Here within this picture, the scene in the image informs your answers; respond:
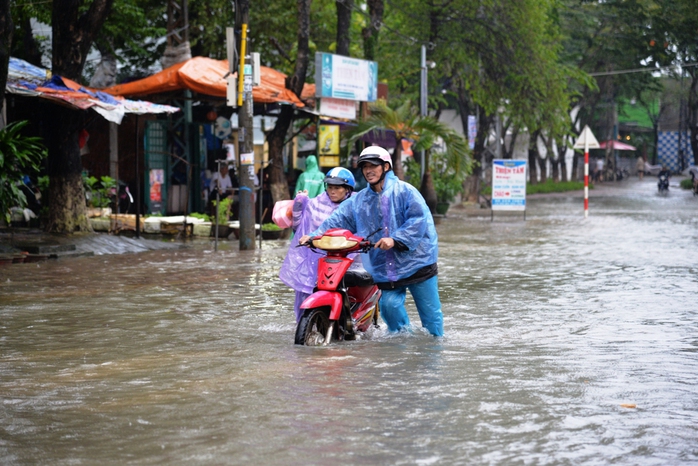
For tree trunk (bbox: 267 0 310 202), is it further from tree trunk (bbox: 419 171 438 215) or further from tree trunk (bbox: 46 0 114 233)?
tree trunk (bbox: 46 0 114 233)

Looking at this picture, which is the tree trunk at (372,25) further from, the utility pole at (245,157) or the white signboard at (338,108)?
the utility pole at (245,157)

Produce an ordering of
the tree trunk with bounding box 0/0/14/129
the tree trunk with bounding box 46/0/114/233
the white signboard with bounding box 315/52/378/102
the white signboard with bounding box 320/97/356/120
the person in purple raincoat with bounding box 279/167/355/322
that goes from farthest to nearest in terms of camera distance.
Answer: the white signboard with bounding box 320/97/356/120 → the white signboard with bounding box 315/52/378/102 → the tree trunk with bounding box 46/0/114/233 → the tree trunk with bounding box 0/0/14/129 → the person in purple raincoat with bounding box 279/167/355/322

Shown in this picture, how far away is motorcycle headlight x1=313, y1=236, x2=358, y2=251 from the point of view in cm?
737

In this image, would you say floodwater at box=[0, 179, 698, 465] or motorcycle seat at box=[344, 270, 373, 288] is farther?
motorcycle seat at box=[344, 270, 373, 288]

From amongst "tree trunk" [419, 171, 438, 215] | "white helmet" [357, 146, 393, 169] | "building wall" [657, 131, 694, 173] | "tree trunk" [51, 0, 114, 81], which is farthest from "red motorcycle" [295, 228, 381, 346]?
"building wall" [657, 131, 694, 173]

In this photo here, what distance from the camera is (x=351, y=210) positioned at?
7.91 meters

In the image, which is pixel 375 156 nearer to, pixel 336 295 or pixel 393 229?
pixel 393 229

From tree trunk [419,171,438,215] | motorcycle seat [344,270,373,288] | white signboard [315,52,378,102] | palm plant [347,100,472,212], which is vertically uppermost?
white signboard [315,52,378,102]

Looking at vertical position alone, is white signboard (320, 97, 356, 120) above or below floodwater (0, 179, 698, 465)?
above

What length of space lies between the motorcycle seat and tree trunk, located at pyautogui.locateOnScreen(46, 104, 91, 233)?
10798mm

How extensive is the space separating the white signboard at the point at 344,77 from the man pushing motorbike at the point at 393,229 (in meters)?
15.8

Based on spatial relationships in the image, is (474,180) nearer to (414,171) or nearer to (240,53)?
(414,171)

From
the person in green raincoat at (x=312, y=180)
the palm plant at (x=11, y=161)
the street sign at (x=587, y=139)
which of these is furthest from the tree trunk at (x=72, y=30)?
the street sign at (x=587, y=139)

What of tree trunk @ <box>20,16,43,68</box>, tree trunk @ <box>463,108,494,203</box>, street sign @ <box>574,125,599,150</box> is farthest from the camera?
tree trunk @ <box>463,108,494,203</box>
